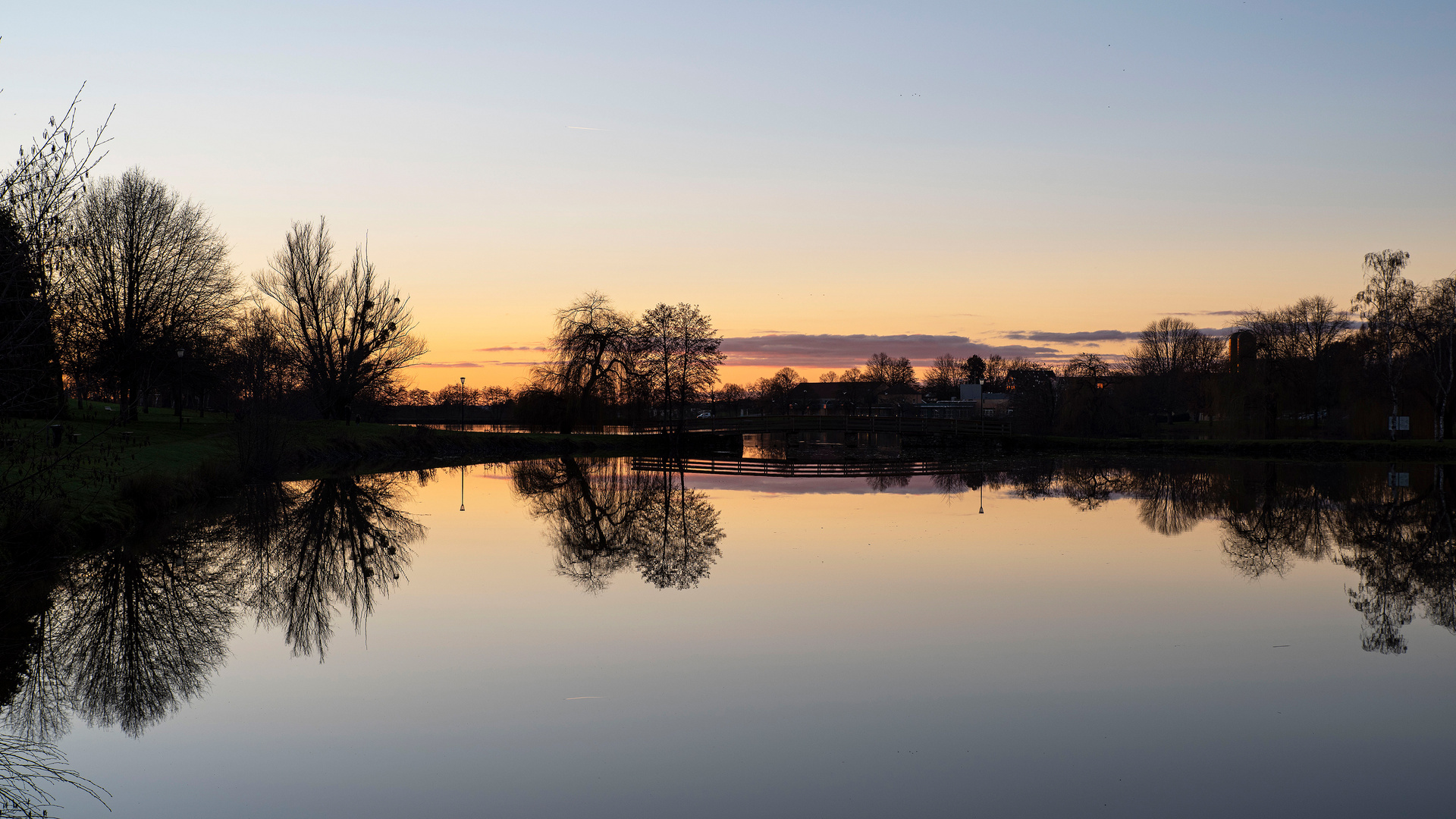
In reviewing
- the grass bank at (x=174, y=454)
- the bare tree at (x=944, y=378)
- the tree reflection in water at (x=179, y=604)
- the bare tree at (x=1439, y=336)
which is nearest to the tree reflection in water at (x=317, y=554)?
the tree reflection in water at (x=179, y=604)

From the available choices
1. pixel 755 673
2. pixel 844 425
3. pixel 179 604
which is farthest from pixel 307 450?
pixel 755 673

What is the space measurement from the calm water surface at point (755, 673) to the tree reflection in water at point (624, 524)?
6.8 inches

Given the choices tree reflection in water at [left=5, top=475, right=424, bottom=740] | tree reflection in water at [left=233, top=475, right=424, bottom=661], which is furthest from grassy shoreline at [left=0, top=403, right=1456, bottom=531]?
tree reflection in water at [left=233, top=475, right=424, bottom=661]

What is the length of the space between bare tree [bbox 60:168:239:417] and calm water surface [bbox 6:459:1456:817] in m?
20.8

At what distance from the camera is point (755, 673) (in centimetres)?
899

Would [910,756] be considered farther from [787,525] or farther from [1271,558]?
[787,525]

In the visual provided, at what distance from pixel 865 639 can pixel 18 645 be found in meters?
9.09

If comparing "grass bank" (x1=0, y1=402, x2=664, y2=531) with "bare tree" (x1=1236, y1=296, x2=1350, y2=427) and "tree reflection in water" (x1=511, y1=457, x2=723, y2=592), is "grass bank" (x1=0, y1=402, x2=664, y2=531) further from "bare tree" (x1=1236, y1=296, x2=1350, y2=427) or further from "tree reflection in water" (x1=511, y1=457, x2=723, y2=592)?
"bare tree" (x1=1236, y1=296, x2=1350, y2=427)

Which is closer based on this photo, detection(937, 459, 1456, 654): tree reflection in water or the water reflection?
the water reflection

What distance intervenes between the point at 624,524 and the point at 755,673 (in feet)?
40.4

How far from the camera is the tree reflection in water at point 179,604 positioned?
8359 mm

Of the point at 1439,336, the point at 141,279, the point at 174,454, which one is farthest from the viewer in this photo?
the point at 1439,336

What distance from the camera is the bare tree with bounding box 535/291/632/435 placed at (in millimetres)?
52250

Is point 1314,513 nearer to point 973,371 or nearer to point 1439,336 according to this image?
point 1439,336
